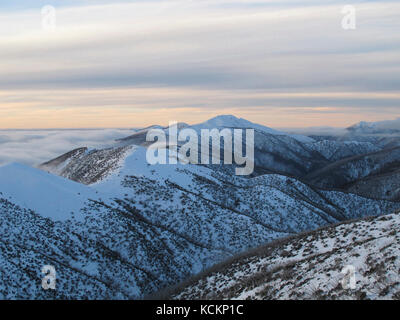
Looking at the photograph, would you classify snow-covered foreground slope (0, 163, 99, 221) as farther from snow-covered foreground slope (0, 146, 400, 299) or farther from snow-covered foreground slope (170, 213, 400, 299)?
snow-covered foreground slope (170, 213, 400, 299)

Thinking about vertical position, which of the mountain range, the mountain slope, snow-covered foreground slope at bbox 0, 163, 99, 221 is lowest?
the mountain slope

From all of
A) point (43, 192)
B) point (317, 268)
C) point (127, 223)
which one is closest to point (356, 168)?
point (127, 223)

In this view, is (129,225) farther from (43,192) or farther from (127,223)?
(43,192)

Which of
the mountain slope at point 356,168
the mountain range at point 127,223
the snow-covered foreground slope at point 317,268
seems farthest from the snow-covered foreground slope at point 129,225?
the mountain slope at point 356,168

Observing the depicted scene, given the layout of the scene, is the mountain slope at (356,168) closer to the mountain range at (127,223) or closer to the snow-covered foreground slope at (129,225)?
the mountain range at (127,223)

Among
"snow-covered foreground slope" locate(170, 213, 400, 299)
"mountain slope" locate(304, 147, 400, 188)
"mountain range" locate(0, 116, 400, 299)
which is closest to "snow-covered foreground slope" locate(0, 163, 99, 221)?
"mountain range" locate(0, 116, 400, 299)
